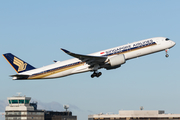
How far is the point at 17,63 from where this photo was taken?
67.7 m

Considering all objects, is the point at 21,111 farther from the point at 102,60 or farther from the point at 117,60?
the point at 117,60

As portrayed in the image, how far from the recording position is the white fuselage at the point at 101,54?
62969 mm

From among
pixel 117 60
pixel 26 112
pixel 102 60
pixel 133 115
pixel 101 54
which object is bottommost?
pixel 133 115

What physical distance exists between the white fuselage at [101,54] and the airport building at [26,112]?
194ft

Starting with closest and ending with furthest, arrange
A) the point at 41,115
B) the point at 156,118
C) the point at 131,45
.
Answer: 1. the point at 131,45
2. the point at 156,118
3. the point at 41,115

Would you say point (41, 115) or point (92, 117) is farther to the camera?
point (41, 115)

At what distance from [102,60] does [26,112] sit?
217ft

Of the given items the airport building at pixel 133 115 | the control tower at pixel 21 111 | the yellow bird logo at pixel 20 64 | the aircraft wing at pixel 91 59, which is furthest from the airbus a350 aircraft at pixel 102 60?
the control tower at pixel 21 111

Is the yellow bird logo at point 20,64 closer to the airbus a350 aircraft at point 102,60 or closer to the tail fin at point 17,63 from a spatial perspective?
the tail fin at point 17,63

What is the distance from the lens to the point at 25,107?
403ft

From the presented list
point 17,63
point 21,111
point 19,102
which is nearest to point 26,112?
point 21,111

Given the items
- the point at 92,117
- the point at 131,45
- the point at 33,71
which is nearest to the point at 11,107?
the point at 92,117

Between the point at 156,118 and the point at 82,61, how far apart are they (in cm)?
4561

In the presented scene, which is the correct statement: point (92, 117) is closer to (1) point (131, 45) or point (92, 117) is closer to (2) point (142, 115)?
(2) point (142, 115)
